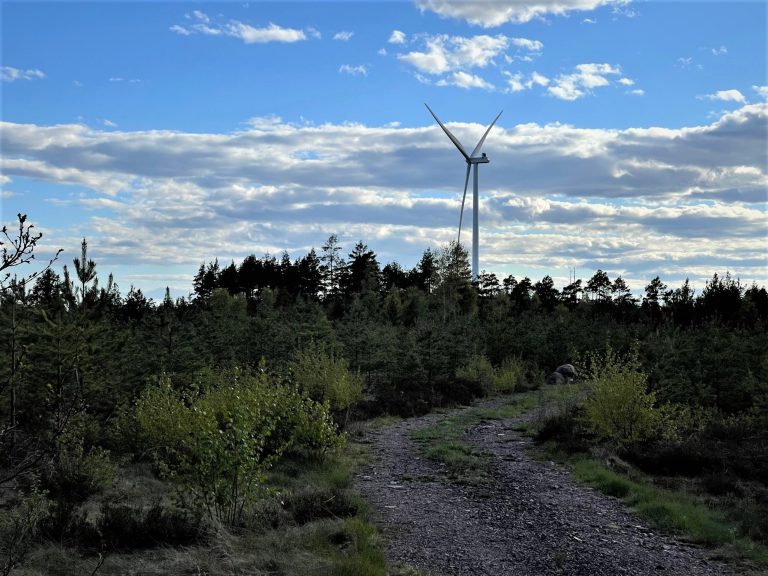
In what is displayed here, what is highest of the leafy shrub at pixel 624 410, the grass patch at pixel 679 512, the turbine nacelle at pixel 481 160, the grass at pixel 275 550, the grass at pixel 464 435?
the turbine nacelle at pixel 481 160

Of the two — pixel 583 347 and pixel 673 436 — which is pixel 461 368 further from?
pixel 673 436

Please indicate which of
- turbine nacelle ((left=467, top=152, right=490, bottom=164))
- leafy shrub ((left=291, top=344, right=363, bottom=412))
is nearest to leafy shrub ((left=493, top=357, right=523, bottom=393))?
leafy shrub ((left=291, top=344, right=363, bottom=412))

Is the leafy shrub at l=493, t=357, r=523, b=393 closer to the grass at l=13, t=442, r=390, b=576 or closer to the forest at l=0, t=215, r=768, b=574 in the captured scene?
the forest at l=0, t=215, r=768, b=574

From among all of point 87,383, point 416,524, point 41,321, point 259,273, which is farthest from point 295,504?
point 259,273

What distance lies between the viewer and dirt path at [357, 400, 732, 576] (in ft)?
25.1

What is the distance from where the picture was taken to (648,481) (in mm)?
12062

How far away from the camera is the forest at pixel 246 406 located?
26.2 feet

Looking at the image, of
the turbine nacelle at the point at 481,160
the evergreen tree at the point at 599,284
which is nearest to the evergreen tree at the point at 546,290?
the evergreen tree at the point at 599,284

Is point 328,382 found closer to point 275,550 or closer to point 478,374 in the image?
point 275,550

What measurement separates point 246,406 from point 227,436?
79.6 inches

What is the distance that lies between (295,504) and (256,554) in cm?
190

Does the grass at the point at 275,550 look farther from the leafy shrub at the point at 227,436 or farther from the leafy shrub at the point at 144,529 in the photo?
the leafy shrub at the point at 227,436

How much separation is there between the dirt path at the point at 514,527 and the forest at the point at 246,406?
0.80 m

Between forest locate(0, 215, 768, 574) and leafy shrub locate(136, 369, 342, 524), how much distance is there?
34 mm
